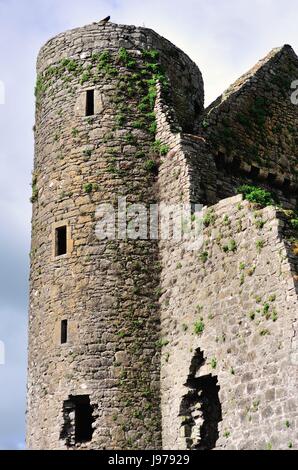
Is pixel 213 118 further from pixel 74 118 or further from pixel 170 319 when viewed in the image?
pixel 170 319

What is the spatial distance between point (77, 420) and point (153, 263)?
352 centimetres

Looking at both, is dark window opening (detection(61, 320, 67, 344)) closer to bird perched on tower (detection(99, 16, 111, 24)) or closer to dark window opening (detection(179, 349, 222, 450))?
dark window opening (detection(179, 349, 222, 450))

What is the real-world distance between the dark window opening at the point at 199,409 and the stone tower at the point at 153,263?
1.0 inches

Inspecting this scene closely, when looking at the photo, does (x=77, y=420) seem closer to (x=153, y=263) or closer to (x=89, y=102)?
(x=153, y=263)

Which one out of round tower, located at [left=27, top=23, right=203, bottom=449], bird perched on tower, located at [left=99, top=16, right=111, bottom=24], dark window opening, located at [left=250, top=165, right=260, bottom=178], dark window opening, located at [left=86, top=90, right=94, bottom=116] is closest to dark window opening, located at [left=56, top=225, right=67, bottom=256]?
round tower, located at [left=27, top=23, right=203, bottom=449]

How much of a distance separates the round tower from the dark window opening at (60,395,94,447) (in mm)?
20

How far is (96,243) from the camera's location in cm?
2064

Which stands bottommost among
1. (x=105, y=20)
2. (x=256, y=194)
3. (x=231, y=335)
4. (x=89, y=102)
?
(x=231, y=335)

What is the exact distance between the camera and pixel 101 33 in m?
22.5

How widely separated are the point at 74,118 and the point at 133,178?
2.00 meters

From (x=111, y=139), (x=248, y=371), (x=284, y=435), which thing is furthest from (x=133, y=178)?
(x=284, y=435)

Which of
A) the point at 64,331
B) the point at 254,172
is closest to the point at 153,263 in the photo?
the point at 64,331

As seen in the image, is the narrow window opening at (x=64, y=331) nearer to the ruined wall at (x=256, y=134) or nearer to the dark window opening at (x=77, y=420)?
the dark window opening at (x=77, y=420)

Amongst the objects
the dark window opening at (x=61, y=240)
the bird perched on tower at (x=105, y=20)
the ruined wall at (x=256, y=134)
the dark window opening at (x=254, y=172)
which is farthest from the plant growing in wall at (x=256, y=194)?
the bird perched on tower at (x=105, y=20)
